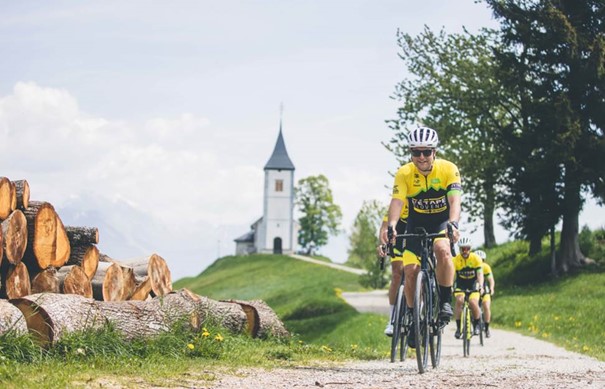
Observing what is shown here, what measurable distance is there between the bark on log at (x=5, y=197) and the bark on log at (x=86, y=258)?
1593 mm

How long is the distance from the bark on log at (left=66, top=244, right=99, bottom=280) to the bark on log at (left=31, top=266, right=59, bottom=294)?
643mm

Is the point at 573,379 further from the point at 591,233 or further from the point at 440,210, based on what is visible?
the point at 591,233

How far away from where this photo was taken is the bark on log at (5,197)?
1297 centimetres

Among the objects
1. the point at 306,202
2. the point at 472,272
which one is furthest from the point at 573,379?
the point at 306,202

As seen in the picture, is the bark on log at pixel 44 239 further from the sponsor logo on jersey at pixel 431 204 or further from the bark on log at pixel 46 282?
the sponsor logo on jersey at pixel 431 204

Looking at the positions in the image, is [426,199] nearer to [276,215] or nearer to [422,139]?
[422,139]

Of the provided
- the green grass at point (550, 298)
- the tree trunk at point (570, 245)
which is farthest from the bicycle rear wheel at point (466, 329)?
the tree trunk at point (570, 245)

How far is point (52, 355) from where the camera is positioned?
33.6ft

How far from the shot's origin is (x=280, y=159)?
5758 inches

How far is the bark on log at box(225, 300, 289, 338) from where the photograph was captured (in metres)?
14.9

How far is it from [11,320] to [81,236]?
4481 millimetres

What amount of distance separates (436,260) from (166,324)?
12.2 ft

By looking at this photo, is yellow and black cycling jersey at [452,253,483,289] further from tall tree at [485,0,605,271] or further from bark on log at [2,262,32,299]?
tall tree at [485,0,605,271]

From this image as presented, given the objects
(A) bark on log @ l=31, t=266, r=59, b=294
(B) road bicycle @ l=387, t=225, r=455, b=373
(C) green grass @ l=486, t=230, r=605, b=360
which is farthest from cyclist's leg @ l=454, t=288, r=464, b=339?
(A) bark on log @ l=31, t=266, r=59, b=294
